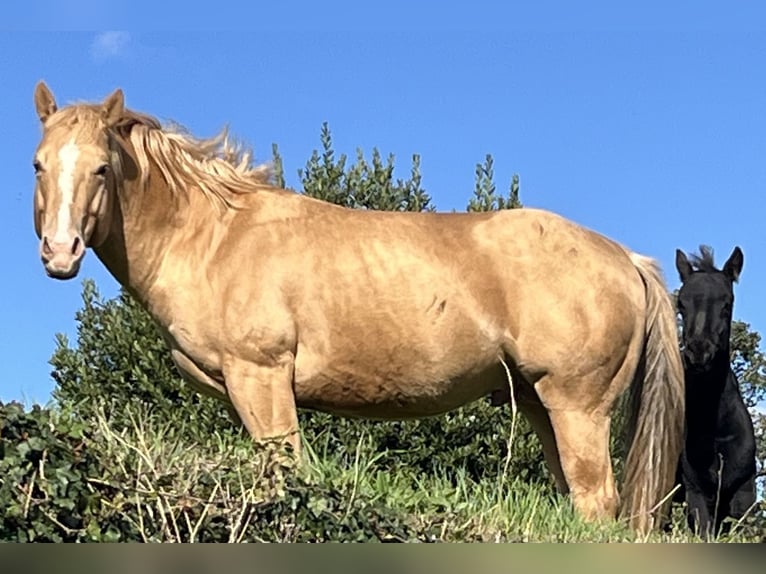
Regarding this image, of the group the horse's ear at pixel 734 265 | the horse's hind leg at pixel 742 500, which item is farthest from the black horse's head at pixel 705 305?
the horse's hind leg at pixel 742 500

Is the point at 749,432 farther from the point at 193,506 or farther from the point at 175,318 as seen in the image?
the point at 193,506

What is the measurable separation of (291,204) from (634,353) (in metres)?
2.21

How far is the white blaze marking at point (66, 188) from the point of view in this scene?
461 centimetres

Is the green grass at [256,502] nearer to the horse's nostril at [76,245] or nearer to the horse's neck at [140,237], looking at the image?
the horse's nostril at [76,245]

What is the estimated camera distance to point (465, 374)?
18.4ft

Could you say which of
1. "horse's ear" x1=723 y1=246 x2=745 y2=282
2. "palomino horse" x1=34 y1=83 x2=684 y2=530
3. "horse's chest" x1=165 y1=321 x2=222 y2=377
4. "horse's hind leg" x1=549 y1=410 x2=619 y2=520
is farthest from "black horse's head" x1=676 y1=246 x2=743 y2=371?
"horse's chest" x1=165 y1=321 x2=222 y2=377

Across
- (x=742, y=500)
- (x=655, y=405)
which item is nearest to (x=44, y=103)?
(x=655, y=405)

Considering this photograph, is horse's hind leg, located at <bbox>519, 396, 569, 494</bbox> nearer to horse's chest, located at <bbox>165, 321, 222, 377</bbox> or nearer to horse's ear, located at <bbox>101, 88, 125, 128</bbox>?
horse's chest, located at <bbox>165, 321, 222, 377</bbox>

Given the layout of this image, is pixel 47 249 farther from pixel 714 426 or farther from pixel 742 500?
pixel 742 500

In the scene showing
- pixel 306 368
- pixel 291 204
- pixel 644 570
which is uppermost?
pixel 291 204

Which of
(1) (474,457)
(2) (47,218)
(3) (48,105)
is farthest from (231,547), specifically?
(1) (474,457)

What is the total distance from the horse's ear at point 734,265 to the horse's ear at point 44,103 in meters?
5.54

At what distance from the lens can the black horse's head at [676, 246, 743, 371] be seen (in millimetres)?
7427

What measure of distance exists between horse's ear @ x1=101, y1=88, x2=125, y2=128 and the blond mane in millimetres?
43
